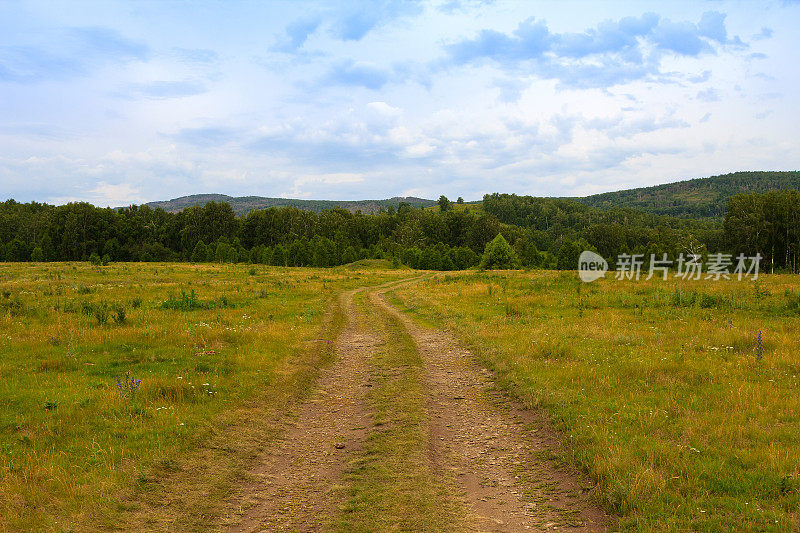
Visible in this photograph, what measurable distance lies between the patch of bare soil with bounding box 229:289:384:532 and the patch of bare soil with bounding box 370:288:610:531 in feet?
5.25

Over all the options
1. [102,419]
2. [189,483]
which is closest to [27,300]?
[102,419]

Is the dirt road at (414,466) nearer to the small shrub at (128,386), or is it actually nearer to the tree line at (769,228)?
the small shrub at (128,386)

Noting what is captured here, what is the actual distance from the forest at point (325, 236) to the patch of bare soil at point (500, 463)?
76889mm

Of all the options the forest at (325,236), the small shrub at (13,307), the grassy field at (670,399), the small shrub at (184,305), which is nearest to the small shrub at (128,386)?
the grassy field at (670,399)

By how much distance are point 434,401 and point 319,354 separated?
223 inches

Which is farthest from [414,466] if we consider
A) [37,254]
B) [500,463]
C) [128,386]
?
[37,254]

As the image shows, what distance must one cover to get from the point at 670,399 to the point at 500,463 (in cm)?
415

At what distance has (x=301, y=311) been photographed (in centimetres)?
2312

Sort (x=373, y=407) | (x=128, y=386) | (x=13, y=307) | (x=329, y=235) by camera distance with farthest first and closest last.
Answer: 1. (x=329, y=235)
2. (x=13, y=307)
3. (x=128, y=386)
4. (x=373, y=407)

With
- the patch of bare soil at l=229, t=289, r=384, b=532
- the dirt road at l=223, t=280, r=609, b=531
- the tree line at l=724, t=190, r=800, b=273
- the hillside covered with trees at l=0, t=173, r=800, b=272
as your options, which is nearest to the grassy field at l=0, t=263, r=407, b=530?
the patch of bare soil at l=229, t=289, r=384, b=532

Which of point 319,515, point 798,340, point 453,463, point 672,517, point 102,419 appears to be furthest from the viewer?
point 798,340

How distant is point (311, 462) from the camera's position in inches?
292

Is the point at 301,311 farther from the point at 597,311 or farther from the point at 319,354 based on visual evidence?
the point at 597,311

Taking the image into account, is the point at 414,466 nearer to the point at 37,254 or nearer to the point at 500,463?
the point at 500,463
